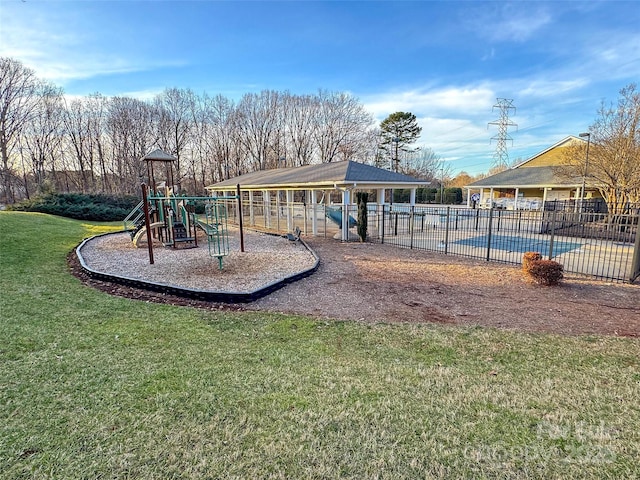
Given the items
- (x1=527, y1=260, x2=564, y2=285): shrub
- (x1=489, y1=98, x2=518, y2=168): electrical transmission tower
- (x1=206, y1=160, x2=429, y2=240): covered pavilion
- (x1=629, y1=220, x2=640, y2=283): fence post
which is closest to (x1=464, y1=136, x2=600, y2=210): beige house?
(x1=206, y1=160, x2=429, y2=240): covered pavilion

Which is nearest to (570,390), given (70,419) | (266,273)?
(70,419)

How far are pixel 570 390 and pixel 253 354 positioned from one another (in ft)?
10.6

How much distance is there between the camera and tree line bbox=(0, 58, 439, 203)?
96.2ft

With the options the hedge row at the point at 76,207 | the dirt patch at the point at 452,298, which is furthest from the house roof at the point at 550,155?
the hedge row at the point at 76,207

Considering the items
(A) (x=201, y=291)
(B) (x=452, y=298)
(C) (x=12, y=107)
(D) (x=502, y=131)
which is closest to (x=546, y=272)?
(B) (x=452, y=298)

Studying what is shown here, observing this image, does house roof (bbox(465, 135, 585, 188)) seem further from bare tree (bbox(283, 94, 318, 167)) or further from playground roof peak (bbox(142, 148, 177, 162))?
playground roof peak (bbox(142, 148, 177, 162))

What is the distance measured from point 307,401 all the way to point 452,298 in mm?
4238

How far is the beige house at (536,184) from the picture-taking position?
81.0ft

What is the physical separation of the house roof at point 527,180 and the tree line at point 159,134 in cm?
1698

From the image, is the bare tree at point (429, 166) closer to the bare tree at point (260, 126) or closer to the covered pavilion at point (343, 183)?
the bare tree at point (260, 126)

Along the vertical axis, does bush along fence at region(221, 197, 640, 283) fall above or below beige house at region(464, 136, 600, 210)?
below

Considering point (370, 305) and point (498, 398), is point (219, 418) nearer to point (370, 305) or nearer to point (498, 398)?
point (498, 398)

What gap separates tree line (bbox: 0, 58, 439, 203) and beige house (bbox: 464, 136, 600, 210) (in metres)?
17.5

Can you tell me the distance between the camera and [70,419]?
257 centimetres
